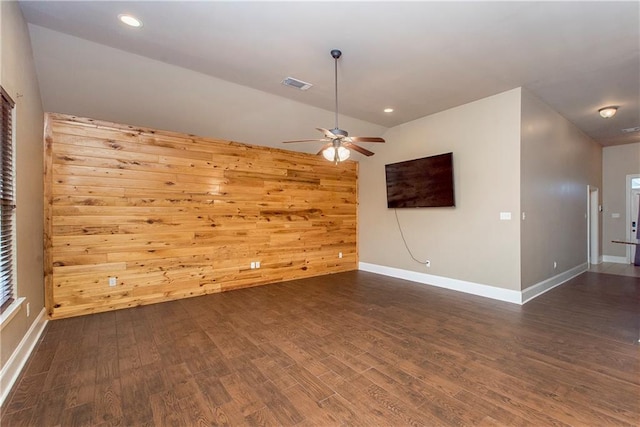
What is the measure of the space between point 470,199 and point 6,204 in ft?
18.9

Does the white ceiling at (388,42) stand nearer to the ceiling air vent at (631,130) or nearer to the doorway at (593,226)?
the ceiling air vent at (631,130)

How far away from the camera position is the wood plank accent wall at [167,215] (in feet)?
12.5

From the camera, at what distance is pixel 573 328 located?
329 cm

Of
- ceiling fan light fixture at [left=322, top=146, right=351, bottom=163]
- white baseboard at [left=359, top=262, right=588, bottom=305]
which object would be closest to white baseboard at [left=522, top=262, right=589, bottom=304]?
white baseboard at [left=359, top=262, right=588, bottom=305]

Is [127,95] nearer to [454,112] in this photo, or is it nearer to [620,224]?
[454,112]

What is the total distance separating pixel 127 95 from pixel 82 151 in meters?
1.02

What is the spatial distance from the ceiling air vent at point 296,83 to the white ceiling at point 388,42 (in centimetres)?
9

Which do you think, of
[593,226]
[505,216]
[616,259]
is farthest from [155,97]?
[616,259]

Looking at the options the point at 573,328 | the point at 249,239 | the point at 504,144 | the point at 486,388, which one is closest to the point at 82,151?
the point at 249,239

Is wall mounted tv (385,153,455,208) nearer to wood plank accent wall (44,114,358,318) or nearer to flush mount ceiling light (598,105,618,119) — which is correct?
wood plank accent wall (44,114,358,318)

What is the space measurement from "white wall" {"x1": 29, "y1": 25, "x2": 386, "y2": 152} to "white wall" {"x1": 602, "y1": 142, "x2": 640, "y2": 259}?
7610 millimetres

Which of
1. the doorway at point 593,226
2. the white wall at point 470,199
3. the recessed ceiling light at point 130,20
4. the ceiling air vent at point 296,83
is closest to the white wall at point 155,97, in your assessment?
the ceiling air vent at point 296,83

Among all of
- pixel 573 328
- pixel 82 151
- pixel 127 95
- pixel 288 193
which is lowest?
pixel 573 328

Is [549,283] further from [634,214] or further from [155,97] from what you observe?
[155,97]
